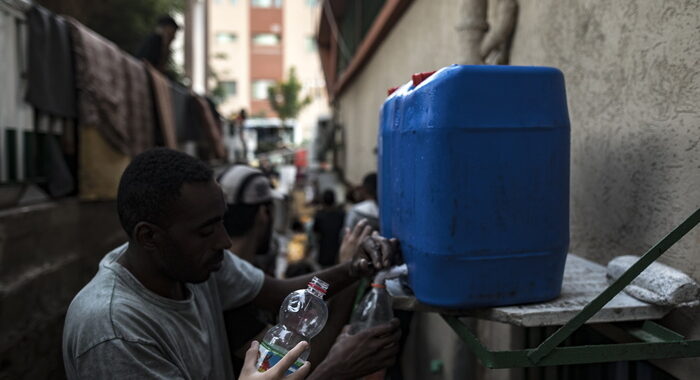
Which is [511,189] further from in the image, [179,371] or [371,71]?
[371,71]

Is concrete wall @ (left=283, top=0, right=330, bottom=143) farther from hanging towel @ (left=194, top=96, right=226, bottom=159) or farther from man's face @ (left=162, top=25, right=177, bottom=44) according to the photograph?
man's face @ (left=162, top=25, right=177, bottom=44)

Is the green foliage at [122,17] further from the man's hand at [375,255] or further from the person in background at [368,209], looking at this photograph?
the man's hand at [375,255]

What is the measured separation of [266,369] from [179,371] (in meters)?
0.27

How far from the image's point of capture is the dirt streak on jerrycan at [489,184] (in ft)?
4.41

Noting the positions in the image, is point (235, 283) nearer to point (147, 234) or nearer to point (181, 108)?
point (147, 234)

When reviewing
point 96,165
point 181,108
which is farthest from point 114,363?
point 181,108

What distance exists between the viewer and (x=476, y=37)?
9.21ft

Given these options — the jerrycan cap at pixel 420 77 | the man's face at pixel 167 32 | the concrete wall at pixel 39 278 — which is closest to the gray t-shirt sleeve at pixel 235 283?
the jerrycan cap at pixel 420 77

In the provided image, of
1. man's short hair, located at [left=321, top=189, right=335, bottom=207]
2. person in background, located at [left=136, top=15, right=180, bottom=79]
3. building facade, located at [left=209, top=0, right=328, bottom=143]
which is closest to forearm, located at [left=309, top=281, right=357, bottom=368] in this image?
man's short hair, located at [left=321, top=189, right=335, bottom=207]

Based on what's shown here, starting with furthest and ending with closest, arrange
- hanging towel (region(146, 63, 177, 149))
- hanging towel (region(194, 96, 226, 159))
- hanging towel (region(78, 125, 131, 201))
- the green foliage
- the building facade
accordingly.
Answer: the building facade
the green foliage
hanging towel (region(194, 96, 226, 159))
hanging towel (region(146, 63, 177, 149))
hanging towel (region(78, 125, 131, 201))

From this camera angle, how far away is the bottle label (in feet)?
4.34

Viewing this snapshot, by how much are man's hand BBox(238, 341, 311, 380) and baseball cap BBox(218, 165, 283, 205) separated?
1349 mm

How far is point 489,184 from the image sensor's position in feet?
4.48

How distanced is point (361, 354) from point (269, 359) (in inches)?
17.4
